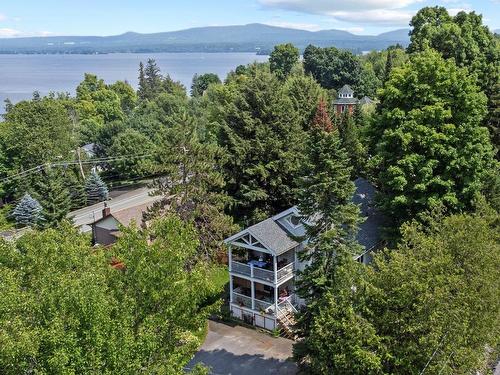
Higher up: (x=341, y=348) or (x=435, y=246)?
(x=435, y=246)

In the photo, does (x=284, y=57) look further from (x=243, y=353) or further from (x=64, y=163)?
(x=243, y=353)

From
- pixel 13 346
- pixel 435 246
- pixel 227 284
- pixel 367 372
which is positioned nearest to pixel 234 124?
pixel 227 284

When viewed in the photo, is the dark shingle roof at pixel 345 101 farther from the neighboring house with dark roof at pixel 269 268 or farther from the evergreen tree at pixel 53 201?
the neighboring house with dark roof at pixel 269 268

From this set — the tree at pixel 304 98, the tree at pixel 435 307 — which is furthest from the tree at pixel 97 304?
the tree at pixel 304 98

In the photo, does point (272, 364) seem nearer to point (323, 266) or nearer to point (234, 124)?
point (323, 266)

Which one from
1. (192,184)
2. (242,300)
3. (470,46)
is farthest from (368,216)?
(470,46)
